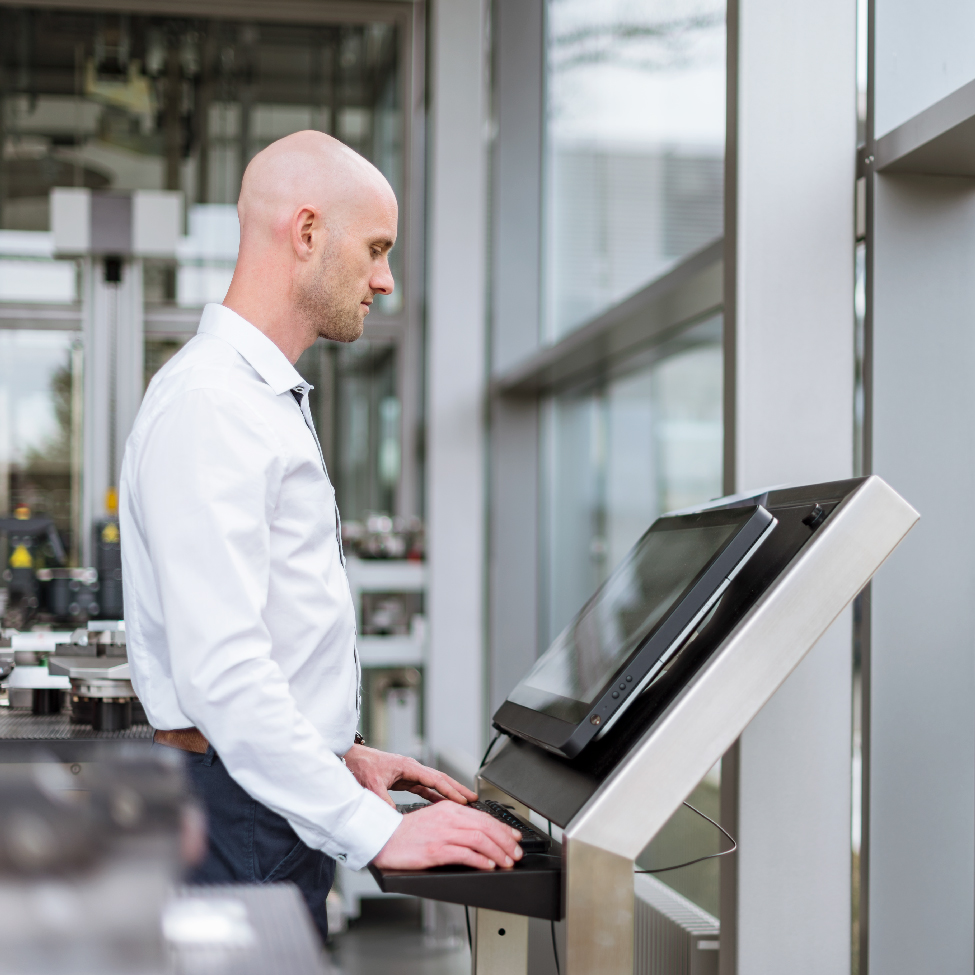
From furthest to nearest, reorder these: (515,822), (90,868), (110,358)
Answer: (110,358) → (515,822) → (90,868)

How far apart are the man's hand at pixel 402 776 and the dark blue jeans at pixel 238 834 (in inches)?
5.0

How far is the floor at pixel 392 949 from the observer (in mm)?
3564

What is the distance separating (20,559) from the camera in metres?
4.03

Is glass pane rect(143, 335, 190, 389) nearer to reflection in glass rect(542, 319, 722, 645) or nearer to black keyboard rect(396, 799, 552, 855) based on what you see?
reflection in glass rect(542, 319, 722, 645)

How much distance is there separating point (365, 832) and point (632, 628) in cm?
36

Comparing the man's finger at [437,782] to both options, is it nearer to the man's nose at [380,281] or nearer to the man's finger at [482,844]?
the man's finger at [482,844]

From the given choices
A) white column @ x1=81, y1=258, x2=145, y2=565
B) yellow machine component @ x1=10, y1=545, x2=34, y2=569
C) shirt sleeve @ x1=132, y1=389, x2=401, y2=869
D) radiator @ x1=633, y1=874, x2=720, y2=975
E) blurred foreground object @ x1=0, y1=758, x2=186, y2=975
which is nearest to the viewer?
blurred foreground object @ x1=0, y1=758, x2=186, y2=975

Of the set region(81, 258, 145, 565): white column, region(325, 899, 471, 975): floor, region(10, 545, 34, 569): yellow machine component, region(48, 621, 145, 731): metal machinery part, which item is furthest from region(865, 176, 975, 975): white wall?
region(81, 258, 145, 565): white column

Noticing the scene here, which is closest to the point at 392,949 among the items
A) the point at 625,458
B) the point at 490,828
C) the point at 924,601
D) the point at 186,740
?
the point at 625,458

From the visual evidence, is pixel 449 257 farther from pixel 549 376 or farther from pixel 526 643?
pixel 526 643

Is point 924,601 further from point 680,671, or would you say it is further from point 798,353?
point 680,671

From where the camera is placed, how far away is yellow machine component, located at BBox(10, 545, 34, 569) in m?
4.01

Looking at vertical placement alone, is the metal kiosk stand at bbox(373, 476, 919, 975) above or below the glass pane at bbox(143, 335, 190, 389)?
below

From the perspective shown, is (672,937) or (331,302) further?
(672,937)
